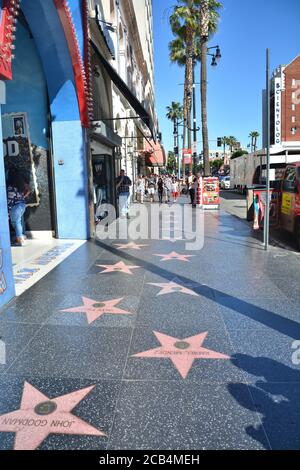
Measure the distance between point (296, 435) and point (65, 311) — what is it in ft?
10.7

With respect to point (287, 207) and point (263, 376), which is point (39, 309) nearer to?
point (263, 376)

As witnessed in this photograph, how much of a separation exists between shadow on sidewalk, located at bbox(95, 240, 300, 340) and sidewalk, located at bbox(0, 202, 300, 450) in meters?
0.02

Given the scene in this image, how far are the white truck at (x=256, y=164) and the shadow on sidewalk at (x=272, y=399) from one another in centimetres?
1684

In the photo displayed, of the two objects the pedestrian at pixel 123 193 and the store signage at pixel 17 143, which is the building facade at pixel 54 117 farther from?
the pedestrian at pixel 123 193

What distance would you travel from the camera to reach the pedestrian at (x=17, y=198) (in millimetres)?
9297

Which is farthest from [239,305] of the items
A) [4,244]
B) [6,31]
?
[6,31]

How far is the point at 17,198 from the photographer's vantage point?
30.6 ft

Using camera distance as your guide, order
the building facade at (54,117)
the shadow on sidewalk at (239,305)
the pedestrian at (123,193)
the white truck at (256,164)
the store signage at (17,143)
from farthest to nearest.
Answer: the white truck at (256,164)
the pedestrian at (123,193)
the store signage at (17,143)
the building facade at (54,117)
the shadow on sidewalk at (239,305)

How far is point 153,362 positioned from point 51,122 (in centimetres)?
799

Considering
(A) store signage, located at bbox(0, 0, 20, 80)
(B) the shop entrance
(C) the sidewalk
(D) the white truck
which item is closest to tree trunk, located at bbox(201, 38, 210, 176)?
(D) the white truck

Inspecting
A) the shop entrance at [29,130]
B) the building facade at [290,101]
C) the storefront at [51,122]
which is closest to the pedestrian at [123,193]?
the storefront at [51,122]
